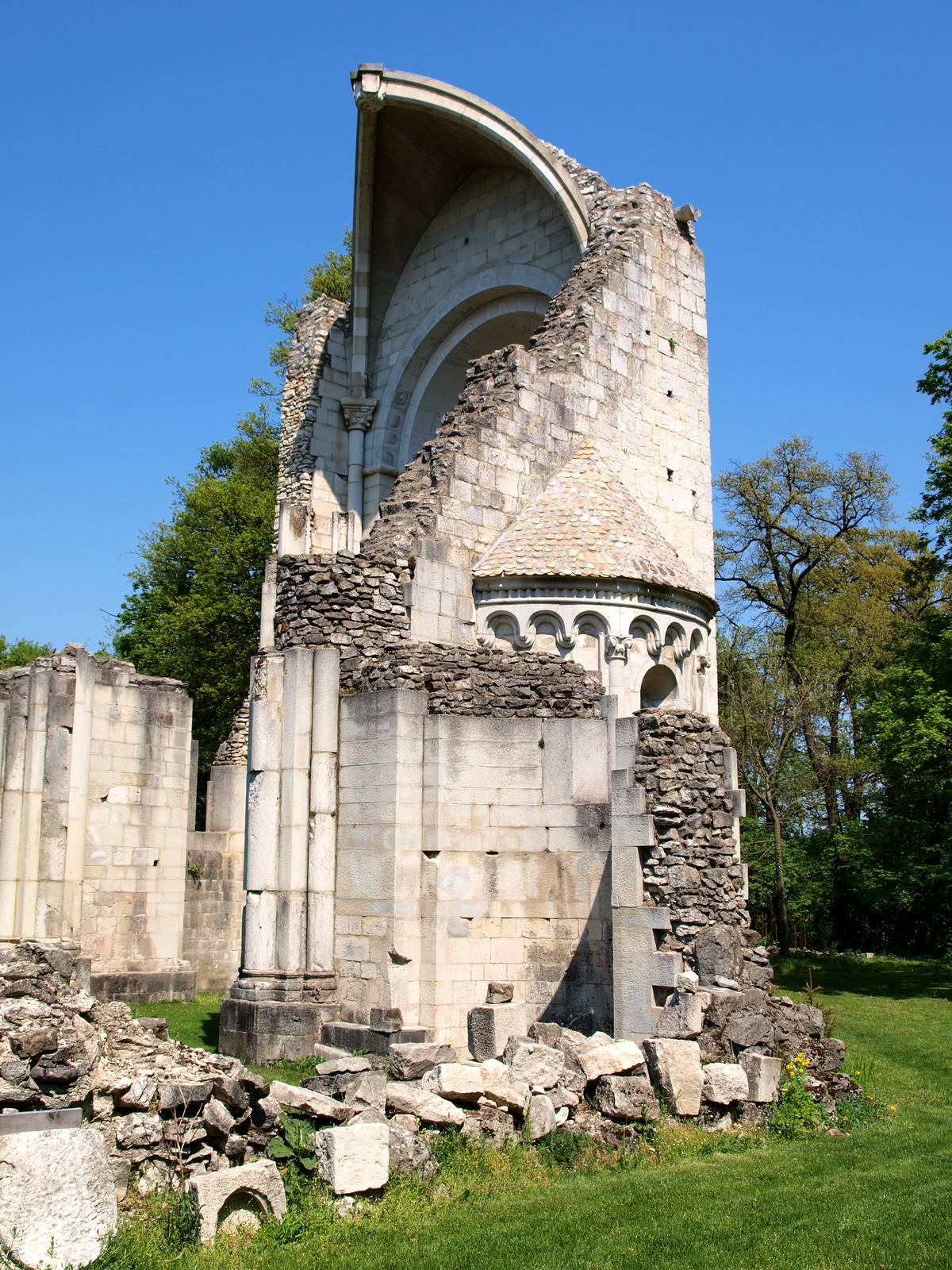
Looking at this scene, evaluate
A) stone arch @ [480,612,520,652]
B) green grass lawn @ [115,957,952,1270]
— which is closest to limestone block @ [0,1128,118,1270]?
green grass lawn @ [115,957,952,1270]

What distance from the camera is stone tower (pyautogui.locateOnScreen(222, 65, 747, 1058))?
11047 millimetres

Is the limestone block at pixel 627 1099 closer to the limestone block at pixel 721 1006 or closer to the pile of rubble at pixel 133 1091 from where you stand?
the limestone block at pixel 721 1006

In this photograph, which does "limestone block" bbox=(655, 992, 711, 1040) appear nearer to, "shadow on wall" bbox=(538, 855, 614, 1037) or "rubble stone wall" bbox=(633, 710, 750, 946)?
"rubble stone wall" bbox=(633, 710, 750, 946)

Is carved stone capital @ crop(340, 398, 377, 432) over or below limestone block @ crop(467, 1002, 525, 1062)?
over

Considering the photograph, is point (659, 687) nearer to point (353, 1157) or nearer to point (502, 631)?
point (502, 631)

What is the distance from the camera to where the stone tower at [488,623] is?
1105 cm

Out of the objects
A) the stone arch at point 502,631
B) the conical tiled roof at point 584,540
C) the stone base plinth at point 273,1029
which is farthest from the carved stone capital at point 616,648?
the stone base plinth at point 273,1029

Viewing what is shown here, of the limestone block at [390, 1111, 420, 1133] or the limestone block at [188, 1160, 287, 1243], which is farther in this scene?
the limestone block at [390, 1111, 420, 1133]

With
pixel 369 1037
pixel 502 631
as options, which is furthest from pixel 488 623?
pixel 369 1037

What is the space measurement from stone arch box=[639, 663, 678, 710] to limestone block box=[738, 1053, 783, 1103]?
6.78 m

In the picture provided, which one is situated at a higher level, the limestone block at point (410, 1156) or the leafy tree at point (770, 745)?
the leafy tree at point (770, 745)

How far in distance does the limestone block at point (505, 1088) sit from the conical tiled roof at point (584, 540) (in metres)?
7.19

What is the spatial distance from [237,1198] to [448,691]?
607cm

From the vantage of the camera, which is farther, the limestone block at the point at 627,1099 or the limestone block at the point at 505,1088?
the limestone block at the point at 627,1099
